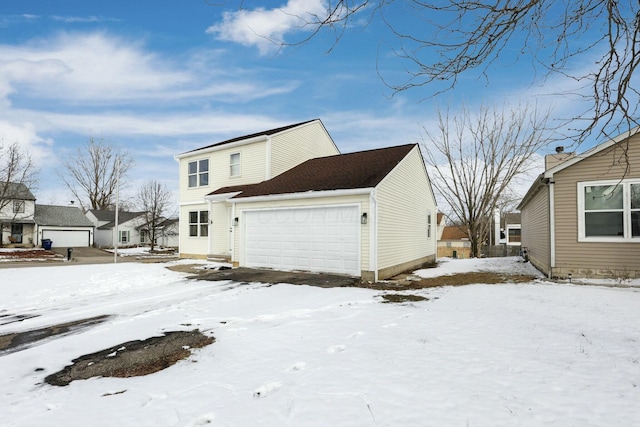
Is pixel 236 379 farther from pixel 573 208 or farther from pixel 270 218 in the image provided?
pixel 573 208

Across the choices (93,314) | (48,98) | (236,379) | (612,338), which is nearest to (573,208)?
(612,338)

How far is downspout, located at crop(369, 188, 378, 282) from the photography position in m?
9.84

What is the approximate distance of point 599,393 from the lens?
3.05 meters

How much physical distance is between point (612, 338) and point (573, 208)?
21.5 ft

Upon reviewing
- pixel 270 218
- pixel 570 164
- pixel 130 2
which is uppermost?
pixel 130 2

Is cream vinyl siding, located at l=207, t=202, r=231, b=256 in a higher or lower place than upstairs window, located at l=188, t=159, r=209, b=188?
lower

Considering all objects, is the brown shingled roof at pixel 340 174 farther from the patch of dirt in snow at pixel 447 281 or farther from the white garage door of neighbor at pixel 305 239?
the patch of dirt in snow at pixel 447 281

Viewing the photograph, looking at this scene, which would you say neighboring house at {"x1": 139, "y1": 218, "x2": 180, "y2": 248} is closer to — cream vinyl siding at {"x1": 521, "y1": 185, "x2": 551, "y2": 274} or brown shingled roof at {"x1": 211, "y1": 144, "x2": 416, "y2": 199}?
brown shingled roof at {"x1": 211, "y1": 144, "x2": 416, "y2": 199}

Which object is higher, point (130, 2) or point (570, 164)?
point (130, 2)

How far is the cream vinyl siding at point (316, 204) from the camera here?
10.0m

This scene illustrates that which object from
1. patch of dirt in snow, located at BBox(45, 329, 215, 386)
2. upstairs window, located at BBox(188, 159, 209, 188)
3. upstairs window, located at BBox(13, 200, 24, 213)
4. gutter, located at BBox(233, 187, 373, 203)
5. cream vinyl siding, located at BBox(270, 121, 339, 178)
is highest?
cream vinyl siding, located at BBox(270, 121, 339, 178)

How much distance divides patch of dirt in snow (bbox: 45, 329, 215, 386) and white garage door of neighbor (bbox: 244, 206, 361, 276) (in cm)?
594

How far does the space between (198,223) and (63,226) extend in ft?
95.0

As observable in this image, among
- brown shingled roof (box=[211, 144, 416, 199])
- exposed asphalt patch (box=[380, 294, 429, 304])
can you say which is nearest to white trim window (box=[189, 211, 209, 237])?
brown shingled roof (box=[211, 144, 416, 199])
